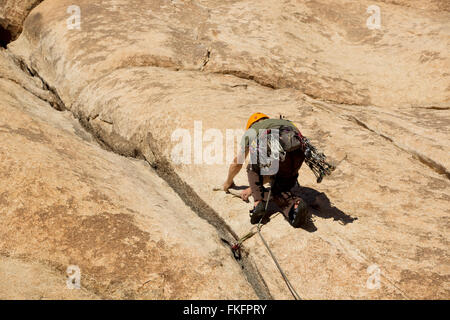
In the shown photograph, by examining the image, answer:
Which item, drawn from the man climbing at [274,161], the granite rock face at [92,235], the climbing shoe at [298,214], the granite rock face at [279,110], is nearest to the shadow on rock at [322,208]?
the granite rock face at [279,110]

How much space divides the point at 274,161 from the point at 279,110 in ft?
9.90

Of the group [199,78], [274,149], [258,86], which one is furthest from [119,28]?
[274,149]

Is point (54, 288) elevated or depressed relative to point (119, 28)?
depressed

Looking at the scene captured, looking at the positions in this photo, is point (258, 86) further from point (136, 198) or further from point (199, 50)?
point (136, 198)

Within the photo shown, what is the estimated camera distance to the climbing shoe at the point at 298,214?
4781 millimetres

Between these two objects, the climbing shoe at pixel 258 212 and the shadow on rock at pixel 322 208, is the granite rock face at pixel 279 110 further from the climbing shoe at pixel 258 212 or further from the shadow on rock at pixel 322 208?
the climbing shoe at pixel 258 212

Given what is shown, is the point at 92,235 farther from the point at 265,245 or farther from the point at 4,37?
the point at 4,37

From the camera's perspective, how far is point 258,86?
9570 mm

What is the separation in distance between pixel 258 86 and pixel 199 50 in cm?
193

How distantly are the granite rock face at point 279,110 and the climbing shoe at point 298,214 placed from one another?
0.16 meters

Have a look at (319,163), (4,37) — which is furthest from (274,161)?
(4,37)

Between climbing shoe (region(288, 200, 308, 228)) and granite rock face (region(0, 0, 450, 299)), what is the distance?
0.53 feet

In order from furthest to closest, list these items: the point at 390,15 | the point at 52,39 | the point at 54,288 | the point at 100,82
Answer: the point at 390,15, the point at 52,39, the point at 100,82, the point at 54,288

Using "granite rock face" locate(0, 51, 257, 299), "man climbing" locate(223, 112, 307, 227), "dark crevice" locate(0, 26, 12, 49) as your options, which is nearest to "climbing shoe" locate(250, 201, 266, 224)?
"man climbing" locate(223, 112, 307, 227)
